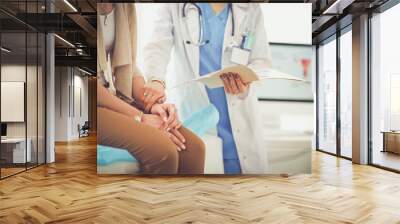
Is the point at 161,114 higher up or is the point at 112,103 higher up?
the point at 112,103

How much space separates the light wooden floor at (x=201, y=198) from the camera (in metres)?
3.93

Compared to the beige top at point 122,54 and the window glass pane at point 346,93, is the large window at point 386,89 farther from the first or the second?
the beige top at point 122,54

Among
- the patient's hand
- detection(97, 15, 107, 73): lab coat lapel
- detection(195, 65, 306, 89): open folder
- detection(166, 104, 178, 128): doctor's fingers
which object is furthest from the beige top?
detection(195, 65, 306, 89): open folder

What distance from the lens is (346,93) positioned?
30.3 ft

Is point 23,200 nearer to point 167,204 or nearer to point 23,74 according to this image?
point 167,204

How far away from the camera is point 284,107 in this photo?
6.34m

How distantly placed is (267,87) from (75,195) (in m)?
3.38

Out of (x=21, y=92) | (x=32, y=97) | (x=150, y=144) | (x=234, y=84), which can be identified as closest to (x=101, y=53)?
(x=150, y=144)

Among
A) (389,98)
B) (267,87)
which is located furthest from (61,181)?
(389,98)

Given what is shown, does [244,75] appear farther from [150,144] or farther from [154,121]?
[150,144]

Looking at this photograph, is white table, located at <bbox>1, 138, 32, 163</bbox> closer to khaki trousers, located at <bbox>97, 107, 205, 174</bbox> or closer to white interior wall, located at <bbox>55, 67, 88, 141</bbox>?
khaki trousers, located at <bbox>97, 107, 205, 174</bbox>

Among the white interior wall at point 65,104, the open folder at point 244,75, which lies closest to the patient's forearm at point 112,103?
the open folder at point 244,75

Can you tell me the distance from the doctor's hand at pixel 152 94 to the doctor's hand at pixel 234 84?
104cm

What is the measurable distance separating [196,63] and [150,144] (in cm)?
153
